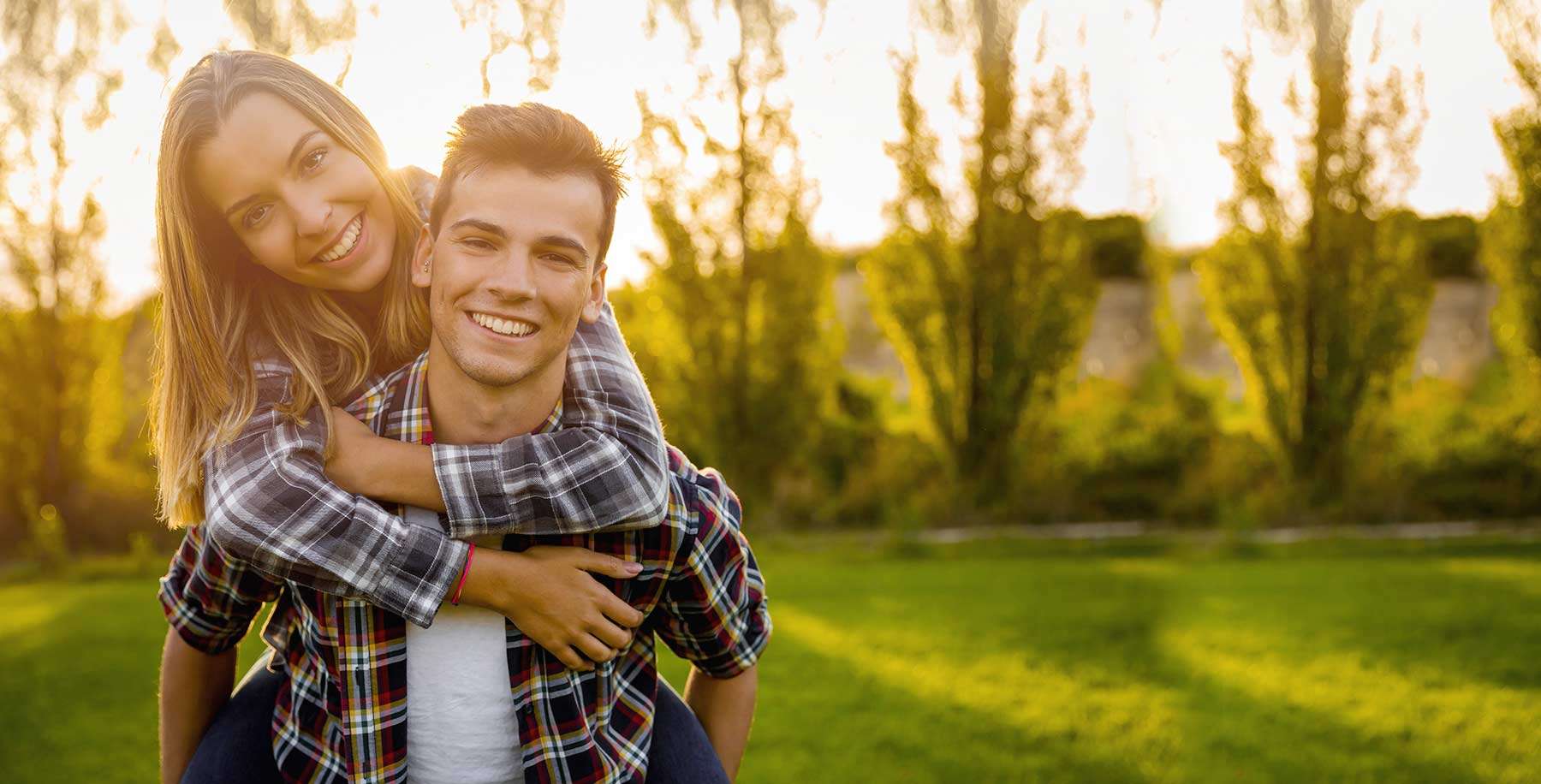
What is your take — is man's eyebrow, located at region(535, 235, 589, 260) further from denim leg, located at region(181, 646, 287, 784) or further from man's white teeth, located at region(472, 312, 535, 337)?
denim leg, located at region(181, 646, 287, 784)

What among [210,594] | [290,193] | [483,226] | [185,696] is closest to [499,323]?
[483,226]

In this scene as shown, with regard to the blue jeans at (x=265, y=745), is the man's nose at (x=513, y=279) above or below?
above

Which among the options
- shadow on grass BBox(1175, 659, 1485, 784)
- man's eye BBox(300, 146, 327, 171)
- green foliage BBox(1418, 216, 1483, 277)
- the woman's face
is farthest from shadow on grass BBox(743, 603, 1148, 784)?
green foliage BBox(1418, 216, 1483, 277)

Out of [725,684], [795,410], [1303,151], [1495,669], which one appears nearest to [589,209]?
[725,684]

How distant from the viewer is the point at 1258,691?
18.2 feet

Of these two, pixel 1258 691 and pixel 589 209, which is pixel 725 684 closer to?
pixel 589 209

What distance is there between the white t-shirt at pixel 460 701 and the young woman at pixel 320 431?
2.9 inches

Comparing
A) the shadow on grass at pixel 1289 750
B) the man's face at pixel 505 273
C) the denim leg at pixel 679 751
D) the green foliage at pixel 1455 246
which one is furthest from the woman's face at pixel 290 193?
the green foliage at pixel 1455 246

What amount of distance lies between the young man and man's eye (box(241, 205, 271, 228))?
0.28m

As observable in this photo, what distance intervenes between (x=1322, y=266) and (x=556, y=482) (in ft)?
35.8

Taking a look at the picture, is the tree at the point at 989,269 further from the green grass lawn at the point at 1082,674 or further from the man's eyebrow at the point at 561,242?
the man's eyebrow at the point at 561,242

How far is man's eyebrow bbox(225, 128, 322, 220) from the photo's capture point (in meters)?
1.79

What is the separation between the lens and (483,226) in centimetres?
161

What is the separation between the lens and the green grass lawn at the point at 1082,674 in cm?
455
